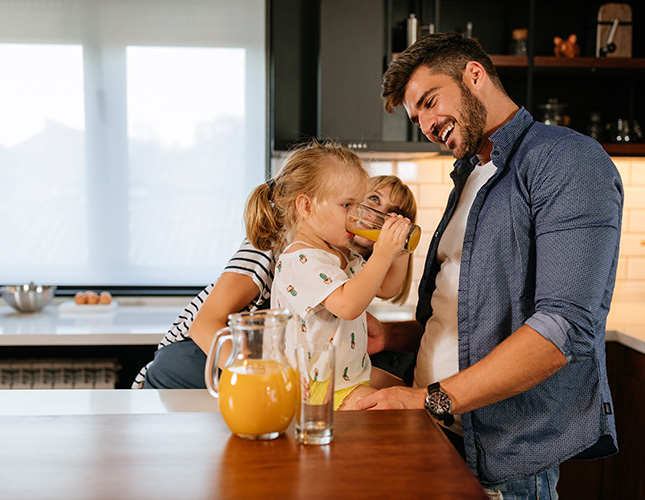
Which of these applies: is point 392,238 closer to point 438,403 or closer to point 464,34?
point 438,403

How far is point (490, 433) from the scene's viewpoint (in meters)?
1.49

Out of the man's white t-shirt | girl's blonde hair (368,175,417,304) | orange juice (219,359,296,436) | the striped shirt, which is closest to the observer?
orange juice (219,359,296,436)

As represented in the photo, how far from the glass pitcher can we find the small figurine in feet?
8.90

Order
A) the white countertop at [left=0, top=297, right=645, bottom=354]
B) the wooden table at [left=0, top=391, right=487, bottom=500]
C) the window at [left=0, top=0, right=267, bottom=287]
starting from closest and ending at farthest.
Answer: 1. the wooden table at [left=0, top=391, right=487, bottom=500]
2. the white countertop at [left=0, top=297, right=645, bottom=354]
3. the window at [left=0, top=0, right=267, bottom=287]

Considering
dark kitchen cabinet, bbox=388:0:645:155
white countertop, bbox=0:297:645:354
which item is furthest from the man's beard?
dark kitchen cabinet, bbox=388:0:645:155

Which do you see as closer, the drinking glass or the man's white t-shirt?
the drinking glass

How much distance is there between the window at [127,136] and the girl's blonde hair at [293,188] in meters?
1.84

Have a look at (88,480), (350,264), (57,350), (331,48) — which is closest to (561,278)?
(350,264)

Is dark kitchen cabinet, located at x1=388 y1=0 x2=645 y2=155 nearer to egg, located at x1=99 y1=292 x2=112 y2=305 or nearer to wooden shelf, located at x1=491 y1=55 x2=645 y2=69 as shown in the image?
wooden shelf, located at x1=491 y1=55 x2=645 y2=69

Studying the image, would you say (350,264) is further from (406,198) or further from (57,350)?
(57,350)

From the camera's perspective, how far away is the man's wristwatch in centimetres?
131

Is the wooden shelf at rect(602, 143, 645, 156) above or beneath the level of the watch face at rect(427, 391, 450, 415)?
above

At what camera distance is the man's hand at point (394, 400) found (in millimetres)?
1280

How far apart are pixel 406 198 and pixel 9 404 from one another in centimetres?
150
